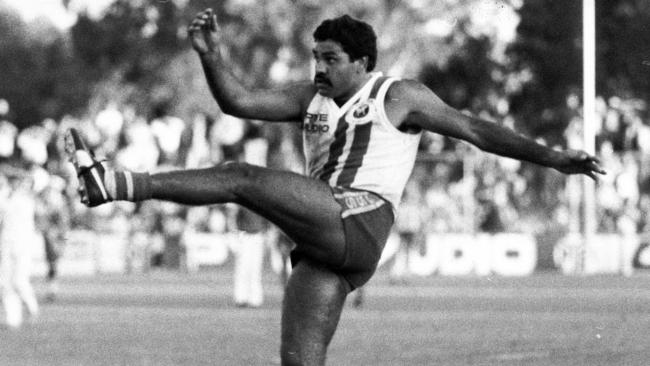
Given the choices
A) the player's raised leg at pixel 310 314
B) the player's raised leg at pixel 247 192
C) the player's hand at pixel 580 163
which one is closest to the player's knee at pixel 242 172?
the player's raised leg at pixel 247 192

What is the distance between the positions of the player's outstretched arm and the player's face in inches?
5.6

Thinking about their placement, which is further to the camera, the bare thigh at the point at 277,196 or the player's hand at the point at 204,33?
the player's hand at the point at 204,33

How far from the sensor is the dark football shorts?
25.7ft

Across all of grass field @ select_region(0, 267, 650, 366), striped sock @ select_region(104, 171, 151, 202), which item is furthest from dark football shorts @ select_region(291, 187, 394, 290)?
grass field @ select_region(0, 267, 650, 366)

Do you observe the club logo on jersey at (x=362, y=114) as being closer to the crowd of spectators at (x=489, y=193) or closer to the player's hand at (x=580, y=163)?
the player's hand at (x=580, y=163)

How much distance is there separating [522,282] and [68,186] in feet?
46.6

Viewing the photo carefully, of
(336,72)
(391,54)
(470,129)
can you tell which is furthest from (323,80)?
(391,54)

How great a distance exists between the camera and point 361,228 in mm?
7852

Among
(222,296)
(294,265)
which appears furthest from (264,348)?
(222,296)

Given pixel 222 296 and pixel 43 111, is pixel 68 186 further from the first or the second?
pixel 43 111

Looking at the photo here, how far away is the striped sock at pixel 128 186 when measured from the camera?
729 centimetres

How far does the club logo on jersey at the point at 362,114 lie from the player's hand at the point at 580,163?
3.09 ft

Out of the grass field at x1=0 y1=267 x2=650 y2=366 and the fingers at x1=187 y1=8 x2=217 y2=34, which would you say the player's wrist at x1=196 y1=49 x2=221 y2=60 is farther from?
the grass field at x1=0 y1=267 x2=650 y2=366

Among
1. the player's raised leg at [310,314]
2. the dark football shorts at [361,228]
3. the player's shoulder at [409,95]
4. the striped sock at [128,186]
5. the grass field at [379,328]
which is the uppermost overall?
the player's shoulder at [409,95]
